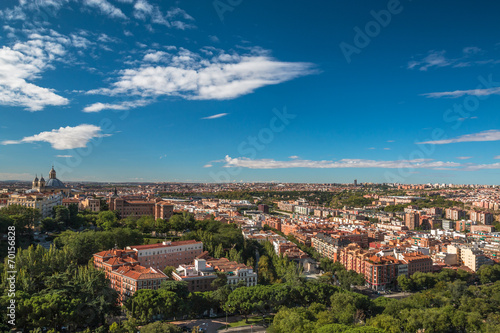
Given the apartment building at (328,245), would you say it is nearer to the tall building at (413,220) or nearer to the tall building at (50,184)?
the tall building at (413,220)

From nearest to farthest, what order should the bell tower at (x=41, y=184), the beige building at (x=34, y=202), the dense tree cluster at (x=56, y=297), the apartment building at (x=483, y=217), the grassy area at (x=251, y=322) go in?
the dense tree cluster at (x=56, y=297), the grassy area at (x=251, y=322), the beige building at (x=34, y=202), the bell tower at (x=41, y=184), the apartment building at (x=483, y=217)

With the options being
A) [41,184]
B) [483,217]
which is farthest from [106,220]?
[483,217]

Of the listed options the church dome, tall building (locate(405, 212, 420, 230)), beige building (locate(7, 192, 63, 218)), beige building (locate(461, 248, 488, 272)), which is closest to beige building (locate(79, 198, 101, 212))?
beige building (locate(7, 192, 63, 218))

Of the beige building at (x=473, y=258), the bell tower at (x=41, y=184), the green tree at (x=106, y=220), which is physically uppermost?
the bell tower at (x=41, y=184)

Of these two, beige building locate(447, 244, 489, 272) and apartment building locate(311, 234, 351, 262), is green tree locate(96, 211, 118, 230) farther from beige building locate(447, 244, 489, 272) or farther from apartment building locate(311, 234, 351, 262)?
beige building locate(447, 244, 489, 272)

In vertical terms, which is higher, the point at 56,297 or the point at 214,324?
the point at 56,297

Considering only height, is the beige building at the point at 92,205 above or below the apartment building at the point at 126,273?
above

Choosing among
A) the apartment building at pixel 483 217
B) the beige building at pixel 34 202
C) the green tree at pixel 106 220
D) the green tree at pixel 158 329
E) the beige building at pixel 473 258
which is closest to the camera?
the green tree at pixel 158 329

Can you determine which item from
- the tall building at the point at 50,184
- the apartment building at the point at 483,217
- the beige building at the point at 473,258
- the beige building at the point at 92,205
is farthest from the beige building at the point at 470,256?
the tall building at the point at 50,184

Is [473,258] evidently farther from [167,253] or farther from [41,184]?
[41,184]

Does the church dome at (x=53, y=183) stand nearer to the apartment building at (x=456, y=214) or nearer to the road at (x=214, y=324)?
the road at (x=214, y=324)

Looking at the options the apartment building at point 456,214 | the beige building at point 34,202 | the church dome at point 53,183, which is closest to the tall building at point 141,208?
the beige building at point 34,202

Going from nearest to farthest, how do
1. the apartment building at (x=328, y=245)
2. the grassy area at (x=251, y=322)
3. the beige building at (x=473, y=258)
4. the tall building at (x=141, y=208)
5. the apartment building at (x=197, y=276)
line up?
the grassy area at (x=251, y=322)
the apartment building at (x=197, y=276)
the beige building at (x=473, y=258)
the apartment building at (x=328, y=245)
the tall building at (x=141, y=208)

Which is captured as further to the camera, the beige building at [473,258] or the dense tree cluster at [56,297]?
the beige building at [473,258]
